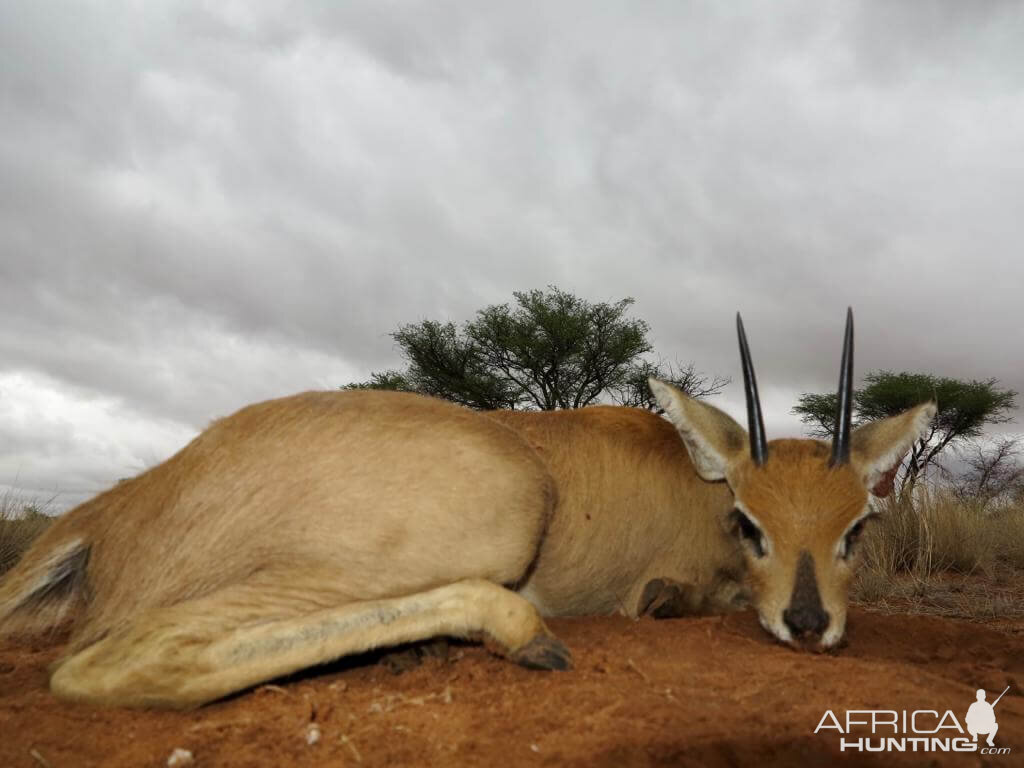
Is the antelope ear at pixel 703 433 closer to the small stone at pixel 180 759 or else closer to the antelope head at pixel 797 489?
the antelope head at pixel 797 489

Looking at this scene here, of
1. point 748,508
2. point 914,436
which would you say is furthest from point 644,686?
point 914,436

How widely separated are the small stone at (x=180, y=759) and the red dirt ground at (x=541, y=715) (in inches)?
→ 1.3

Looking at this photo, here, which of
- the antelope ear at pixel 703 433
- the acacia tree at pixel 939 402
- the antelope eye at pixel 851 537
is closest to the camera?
the antelope eye at pixel 851 537

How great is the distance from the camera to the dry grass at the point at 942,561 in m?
7.69

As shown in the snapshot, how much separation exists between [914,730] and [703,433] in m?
2.35

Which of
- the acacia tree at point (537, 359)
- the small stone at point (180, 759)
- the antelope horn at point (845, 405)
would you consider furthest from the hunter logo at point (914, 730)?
the acacia tree at point (537, 359)

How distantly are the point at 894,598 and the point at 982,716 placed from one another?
A: 5.95m

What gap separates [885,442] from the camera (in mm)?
4836

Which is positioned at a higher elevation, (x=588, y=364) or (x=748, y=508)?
(x=588, y=364)

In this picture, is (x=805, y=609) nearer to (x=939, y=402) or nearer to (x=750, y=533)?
(x=750, y=533)

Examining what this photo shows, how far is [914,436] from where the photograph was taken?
15.9ft

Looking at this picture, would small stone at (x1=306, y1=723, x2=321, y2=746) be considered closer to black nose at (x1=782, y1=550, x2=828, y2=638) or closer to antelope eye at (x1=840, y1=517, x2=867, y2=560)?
black nose at (x1=782, y1=550, x2=828, y2=638)

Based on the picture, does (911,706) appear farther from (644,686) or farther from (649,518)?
(649,518)

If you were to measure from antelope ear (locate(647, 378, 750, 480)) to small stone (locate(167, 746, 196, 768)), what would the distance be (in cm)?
309
